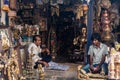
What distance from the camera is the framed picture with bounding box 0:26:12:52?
25.5 feet

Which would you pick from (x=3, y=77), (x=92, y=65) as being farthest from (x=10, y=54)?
(x=92, y=65)

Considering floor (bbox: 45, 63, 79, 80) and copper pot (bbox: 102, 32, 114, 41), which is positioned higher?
copper pot (bbox: 102, 32, 114, 41)

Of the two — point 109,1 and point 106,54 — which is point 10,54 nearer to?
point 106,54

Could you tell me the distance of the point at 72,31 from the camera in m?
12.9

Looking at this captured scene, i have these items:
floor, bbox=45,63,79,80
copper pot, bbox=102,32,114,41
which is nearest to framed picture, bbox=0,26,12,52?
floor, bbox=45,63,79,80

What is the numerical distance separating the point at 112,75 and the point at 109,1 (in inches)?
146

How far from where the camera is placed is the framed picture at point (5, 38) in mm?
7763

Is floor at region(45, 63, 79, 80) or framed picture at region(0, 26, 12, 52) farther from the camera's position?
floor at region(45, 63, 79, 80)

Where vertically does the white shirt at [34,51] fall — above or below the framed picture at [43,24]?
below

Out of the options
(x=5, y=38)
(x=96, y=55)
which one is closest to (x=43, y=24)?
(x=96, y=55)

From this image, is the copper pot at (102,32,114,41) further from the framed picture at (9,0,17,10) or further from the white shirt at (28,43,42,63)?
the framed picture at (9,0,17,10)

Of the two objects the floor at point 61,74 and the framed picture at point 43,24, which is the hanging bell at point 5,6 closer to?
the floor at point 61,74

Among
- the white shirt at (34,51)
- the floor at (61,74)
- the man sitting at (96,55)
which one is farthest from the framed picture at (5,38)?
the man sitting at (96,55)

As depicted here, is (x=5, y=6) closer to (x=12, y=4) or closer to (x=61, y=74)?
(x=12, y=4)
